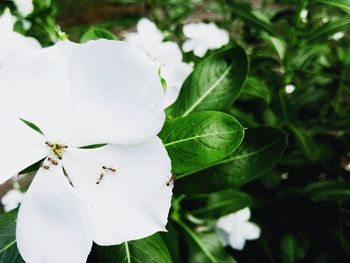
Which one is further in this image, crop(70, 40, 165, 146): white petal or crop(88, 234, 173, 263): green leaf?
crop(88, 234, 173, 263): green leaf

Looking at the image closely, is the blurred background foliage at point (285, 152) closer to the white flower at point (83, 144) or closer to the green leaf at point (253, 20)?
the green leaf at point (253, 20)

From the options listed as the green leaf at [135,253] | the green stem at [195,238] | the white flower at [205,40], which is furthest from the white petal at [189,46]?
the green leaf at [135,253]

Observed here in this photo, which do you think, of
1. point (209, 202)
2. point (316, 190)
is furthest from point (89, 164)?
point (316, 190)

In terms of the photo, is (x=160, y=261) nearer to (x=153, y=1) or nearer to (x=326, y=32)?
(x=326, y=32)

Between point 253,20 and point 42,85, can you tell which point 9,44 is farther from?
point 253,20

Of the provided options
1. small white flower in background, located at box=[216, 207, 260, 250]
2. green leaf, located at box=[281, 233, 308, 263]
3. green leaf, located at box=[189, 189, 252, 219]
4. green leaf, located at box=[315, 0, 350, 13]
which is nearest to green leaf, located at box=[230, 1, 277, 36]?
green leaf, located at box=[315, 0, 350, 13]

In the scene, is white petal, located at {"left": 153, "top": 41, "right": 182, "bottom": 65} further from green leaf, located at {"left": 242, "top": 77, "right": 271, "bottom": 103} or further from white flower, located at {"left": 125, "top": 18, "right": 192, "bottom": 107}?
green leaf, located at {"left": 242, "top": 77, "right": 271, "bottom": 103}
